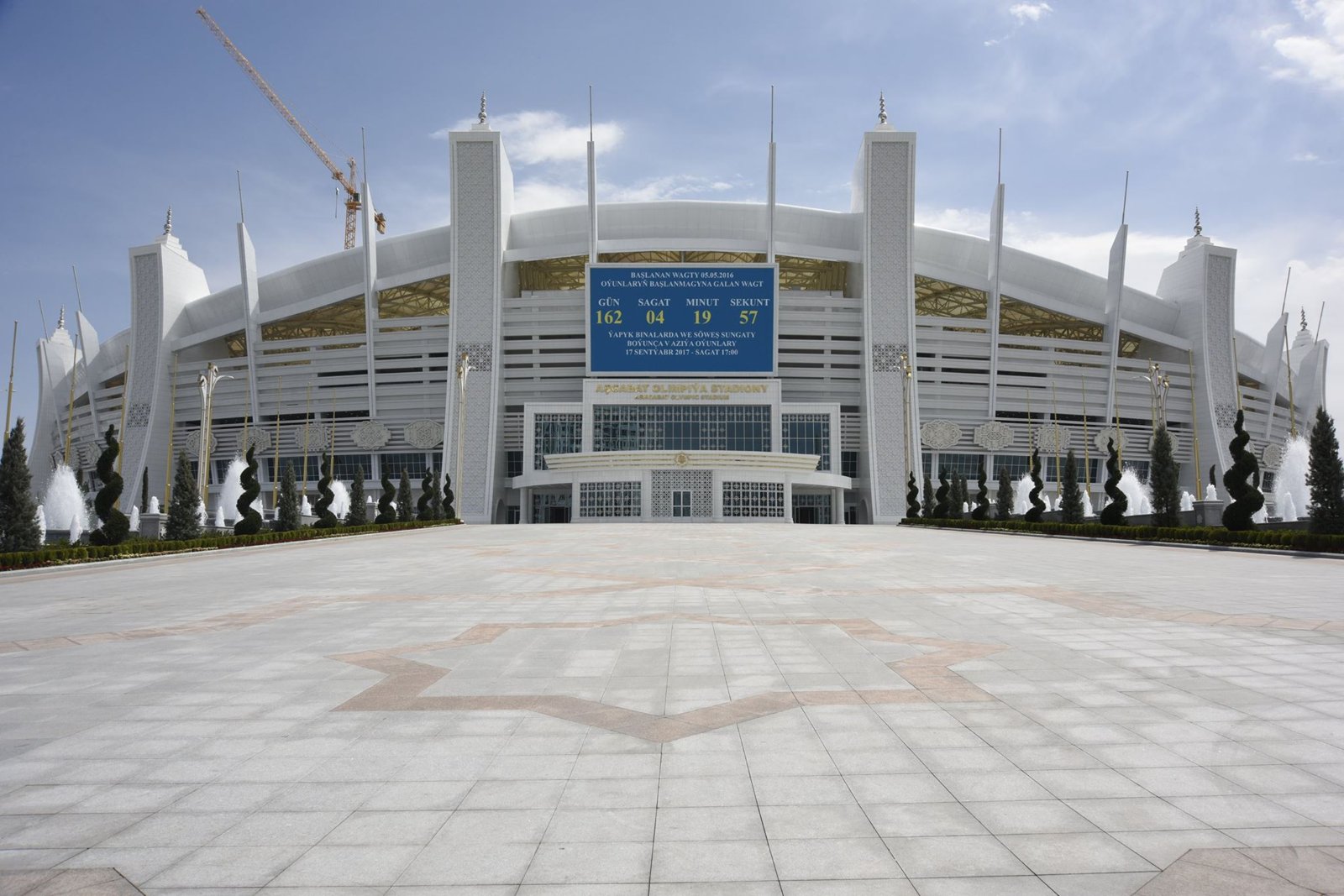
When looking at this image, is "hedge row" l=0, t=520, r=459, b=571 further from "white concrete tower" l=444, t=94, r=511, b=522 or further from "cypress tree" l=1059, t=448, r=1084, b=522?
"cypress tree" l=1059, t=448, r=1084, b=522

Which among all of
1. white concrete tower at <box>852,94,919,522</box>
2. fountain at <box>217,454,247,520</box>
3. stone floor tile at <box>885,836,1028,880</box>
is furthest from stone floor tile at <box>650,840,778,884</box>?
fountain at <box>217,454,247,520</box>

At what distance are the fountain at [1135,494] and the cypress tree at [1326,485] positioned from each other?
35.8m

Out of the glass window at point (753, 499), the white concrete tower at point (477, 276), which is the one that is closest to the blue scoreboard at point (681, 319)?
the white concrete tower at point (477, 276)

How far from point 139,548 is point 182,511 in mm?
5727

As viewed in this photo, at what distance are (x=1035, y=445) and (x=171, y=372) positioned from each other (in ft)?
247

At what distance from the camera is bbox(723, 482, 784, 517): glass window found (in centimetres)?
5772

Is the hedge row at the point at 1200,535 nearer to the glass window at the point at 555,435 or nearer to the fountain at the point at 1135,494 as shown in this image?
the fountain at the point at 1135,494

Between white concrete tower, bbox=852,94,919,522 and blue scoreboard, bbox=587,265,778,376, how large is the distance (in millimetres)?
8744

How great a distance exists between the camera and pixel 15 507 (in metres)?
19.8

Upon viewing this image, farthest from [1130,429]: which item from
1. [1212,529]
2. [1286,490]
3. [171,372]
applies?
[171,372]

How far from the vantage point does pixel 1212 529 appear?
23.1 m

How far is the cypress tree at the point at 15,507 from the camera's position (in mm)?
19688

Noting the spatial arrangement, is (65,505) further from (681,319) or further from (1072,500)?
(1072,500)

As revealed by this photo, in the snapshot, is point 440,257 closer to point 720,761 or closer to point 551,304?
point 551,304
